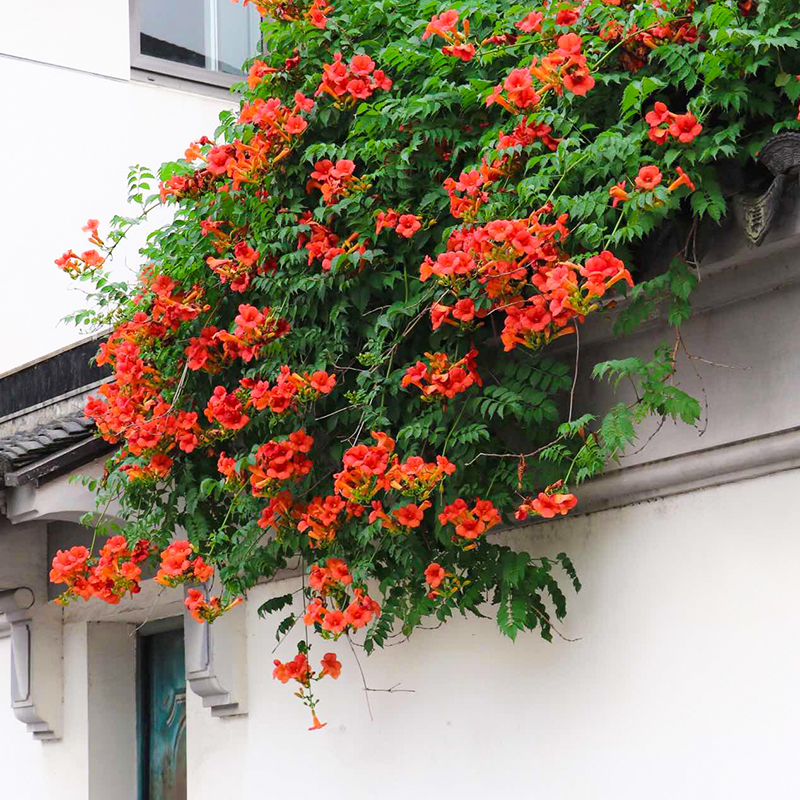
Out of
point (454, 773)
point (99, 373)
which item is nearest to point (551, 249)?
point (454, 773)

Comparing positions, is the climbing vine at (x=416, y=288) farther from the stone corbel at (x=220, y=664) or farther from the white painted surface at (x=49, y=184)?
the white painted surface at (x=49, y=184)

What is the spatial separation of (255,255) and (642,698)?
194cm

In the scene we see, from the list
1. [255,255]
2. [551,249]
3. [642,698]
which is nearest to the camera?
[551,249]

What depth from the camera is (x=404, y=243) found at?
4562 mm

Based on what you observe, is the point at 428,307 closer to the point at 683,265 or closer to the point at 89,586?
the point at 683,265

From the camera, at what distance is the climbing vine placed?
3.87 meters

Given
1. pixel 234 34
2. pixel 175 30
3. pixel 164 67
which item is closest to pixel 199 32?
pixel 175 30

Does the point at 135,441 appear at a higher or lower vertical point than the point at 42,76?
lower

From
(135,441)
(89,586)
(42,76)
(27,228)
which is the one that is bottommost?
(89,586)

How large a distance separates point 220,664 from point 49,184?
14.0 ft

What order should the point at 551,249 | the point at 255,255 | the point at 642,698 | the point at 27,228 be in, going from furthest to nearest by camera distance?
the point at 27,228 < the point at 255,255 < the point at 642,698 < the point at 551,249

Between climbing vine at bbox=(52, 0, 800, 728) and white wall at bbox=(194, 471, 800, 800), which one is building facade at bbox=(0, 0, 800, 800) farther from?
climbing vine at bbox=(52, 0, 800, 728)

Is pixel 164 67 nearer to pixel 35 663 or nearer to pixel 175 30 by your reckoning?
pixel 175 30

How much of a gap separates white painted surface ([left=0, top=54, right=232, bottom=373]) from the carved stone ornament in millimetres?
5803
